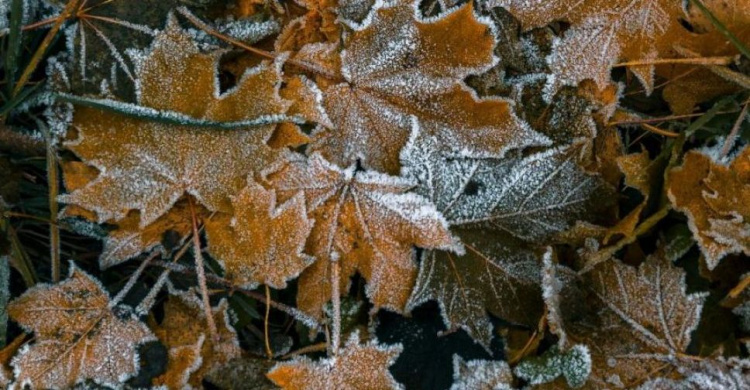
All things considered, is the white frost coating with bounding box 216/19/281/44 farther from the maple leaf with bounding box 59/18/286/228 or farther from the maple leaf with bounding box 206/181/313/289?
the maple leaf with bounding box 206/181/313/289

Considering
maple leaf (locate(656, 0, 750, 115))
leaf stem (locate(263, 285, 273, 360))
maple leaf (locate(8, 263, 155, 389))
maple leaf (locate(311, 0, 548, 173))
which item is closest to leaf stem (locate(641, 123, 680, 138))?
maple leaf (locate(656, 0, 750, 115))

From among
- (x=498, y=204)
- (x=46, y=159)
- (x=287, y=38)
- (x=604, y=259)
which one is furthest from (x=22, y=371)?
(x=604, y=259)

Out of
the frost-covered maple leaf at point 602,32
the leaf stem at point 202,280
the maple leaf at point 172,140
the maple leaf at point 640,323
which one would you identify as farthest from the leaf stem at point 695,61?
the leaf stem at point 202,280

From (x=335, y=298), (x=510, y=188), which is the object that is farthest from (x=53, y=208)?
(x=510, y=188)

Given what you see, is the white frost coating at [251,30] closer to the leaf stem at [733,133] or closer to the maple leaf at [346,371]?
the maple leaf at [346,371]

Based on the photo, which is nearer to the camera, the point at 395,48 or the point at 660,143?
the point at 395,48

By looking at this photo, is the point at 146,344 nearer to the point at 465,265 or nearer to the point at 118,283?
the point at 118,283
